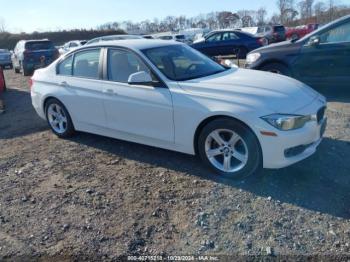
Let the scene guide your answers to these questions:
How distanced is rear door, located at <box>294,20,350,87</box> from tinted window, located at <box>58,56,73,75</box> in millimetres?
4571

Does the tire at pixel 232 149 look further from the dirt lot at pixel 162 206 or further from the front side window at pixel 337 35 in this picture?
the front side window at pixel 337 35

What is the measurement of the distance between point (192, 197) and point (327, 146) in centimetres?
221

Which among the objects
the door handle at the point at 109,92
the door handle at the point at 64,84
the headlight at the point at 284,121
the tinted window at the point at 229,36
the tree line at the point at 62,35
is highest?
the tree line at the point at 62,35

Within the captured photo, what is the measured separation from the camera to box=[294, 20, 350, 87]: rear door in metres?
7.42

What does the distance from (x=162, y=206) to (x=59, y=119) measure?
10.3 feet

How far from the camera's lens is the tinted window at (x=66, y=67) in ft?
19.6

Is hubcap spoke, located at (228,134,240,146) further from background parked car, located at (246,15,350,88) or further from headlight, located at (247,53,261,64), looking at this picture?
headlight, located at (247,53,261,64)

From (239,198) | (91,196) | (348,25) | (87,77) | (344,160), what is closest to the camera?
(239,198)

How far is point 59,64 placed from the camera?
6148mm

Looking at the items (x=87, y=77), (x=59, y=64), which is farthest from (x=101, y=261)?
(x=59, y=64)

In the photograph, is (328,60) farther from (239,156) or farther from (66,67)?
(66,67)

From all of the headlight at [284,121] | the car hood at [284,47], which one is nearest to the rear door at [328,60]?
the car hood at [284,47]

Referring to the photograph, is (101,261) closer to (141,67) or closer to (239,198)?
(239,198)

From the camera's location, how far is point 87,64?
567 cm
